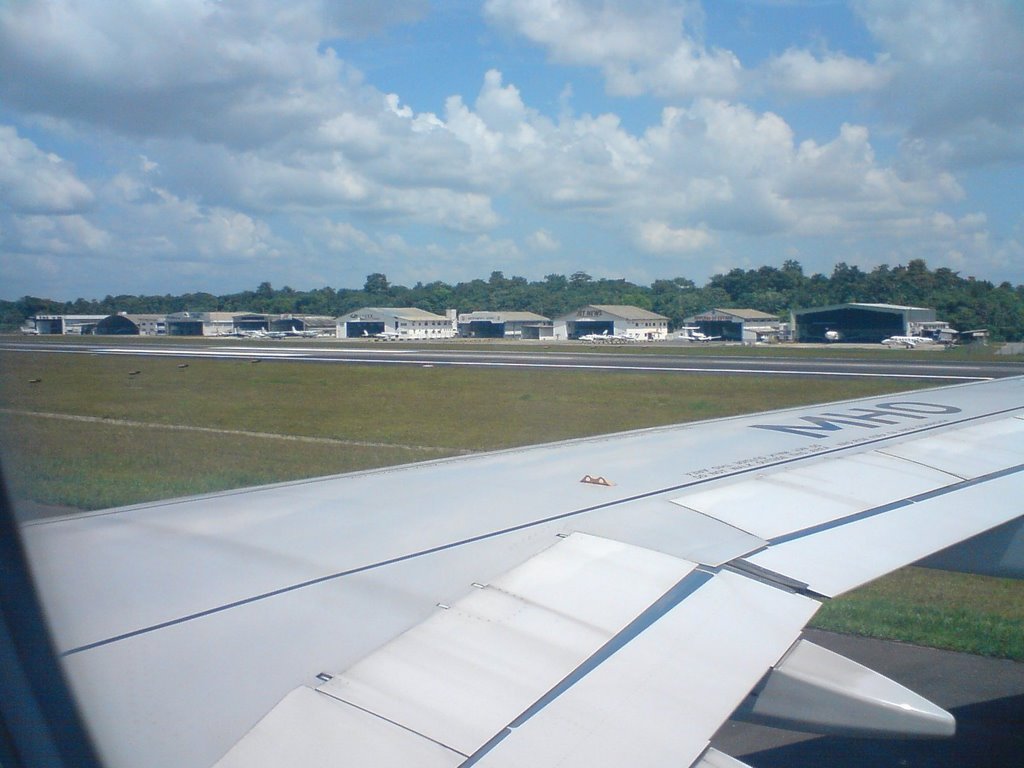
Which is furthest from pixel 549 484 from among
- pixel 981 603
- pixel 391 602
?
pixel 981 603

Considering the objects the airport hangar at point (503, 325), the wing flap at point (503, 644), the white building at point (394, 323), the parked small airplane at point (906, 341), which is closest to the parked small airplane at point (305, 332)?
the white building at point (394, 323)

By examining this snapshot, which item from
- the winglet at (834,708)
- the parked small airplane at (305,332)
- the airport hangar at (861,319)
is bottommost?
the winglet at (834,708)

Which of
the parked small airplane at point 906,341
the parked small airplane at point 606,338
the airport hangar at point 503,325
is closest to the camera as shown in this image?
the parked small airplane at point 906,341

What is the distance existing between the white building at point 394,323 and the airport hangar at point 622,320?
45.9ft

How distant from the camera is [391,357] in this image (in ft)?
134

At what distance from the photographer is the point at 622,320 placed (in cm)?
6756

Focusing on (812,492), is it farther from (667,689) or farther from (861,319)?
(861,319)

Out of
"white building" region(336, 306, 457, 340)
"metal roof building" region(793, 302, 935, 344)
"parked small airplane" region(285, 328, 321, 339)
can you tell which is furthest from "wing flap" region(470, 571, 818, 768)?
"parked small airplane" region(285, 328, 321, 339)

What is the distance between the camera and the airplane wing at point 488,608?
174 cm

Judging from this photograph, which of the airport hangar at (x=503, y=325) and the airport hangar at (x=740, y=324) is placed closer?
the airport hangar at (x=740, y=324)

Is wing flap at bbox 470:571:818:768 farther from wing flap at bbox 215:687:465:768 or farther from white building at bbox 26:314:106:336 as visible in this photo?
white building at bbox 26:314:106:336

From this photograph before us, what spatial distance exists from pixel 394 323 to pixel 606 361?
17576 millimetres

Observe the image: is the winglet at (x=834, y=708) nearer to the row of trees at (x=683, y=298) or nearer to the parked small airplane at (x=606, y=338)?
A: the row of trees at (x=683, y=298)

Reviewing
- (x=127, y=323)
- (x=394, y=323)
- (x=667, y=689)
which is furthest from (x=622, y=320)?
(x=667, y=689)
